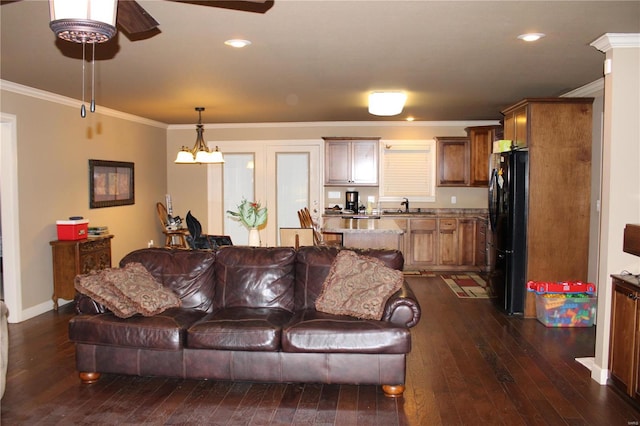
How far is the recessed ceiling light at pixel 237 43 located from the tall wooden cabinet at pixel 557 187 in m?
3.23

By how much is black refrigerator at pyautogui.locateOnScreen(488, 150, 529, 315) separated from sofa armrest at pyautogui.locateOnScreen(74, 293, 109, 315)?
4.18m

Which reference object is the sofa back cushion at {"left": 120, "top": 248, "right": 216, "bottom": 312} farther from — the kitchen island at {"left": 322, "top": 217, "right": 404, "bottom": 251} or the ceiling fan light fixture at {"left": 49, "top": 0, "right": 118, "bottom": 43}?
the ceiling fan light fixture at {"left": 49, "top": 0, "right": 118, "bottom": 43}

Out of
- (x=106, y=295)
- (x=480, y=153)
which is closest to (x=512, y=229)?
(x=480, y=153)

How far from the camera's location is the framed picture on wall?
6.79 m

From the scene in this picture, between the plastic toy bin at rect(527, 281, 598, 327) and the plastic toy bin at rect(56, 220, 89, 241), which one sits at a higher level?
the plastic toy bin at rect(56, 220, 89, 241)

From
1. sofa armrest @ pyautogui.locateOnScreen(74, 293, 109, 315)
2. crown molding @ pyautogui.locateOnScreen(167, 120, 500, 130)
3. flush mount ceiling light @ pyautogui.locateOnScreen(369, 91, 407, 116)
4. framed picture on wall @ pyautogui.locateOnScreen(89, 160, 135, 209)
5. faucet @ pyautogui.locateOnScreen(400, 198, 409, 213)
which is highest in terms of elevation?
crown molding @ pyautogui.locateOnScreen(167, 120, 500, 130)

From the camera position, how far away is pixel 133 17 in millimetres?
2436

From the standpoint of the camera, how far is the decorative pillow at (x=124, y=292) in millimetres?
3727

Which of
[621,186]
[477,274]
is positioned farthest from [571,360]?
[477,274]

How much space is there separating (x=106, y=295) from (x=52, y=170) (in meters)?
2.95

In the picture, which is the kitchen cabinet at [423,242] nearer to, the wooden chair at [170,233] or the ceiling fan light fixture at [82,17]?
the wooden chair at [170,233]

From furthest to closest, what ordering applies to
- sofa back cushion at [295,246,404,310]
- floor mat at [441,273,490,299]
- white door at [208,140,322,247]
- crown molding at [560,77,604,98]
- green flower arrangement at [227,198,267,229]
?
white door at [208,140,322,247] < floor mat at [441,273,490,299] < crown molding at [560,77,604,98] < green flower arrangement at [227,198,267,229] < sofa back cushion at [295,246,404,310]

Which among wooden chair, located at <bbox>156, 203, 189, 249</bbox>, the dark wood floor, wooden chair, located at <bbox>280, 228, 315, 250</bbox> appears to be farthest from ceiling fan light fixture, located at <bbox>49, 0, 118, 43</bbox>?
wooden chair, located at <bbox>156, 203, 189, 249</bbox>

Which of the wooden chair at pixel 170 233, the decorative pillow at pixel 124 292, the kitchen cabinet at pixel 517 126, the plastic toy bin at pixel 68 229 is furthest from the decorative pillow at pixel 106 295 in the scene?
the wooden chair at pixel 170 233
